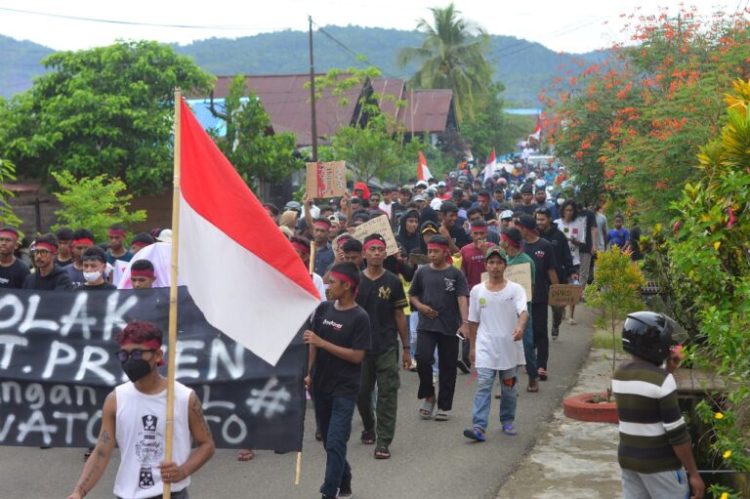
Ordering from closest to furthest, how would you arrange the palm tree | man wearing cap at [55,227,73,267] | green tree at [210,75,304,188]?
1. man wearing cap at [55,227,73,267]
2. green tree at [210,75,304,188]
3. the palm tree

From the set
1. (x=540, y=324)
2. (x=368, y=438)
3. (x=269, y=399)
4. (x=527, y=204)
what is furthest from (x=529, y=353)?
(x=527, y=204)

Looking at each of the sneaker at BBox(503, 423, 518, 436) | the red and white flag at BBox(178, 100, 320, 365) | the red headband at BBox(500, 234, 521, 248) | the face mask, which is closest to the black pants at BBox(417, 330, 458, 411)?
the sneaker at BBox(503, 423, 518, 436)

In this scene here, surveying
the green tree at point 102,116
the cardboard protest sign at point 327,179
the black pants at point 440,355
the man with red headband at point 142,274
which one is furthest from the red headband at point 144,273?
the green tree at point 102,116

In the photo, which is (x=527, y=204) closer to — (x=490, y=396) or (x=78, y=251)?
(x=78, y=251)

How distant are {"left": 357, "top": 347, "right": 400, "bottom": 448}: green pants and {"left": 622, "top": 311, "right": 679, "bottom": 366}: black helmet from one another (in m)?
3.93

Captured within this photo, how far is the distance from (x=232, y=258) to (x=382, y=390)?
3626 mm

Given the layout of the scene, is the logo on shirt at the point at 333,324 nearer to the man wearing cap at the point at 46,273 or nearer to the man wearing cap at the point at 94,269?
the man wearing cap at the point at 94,269

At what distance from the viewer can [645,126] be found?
18.9 m

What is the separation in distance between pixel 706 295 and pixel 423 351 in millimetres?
3694

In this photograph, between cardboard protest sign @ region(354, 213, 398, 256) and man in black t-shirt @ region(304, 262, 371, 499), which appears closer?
man in black t-shirt @ region(304, 262, 371, 499)

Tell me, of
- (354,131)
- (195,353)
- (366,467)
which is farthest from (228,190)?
(354,131)

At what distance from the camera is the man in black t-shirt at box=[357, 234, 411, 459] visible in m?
9.80

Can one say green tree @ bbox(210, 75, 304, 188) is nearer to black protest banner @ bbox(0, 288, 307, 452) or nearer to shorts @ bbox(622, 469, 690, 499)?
black protest banner @ bbox(0, 288, 307, 452)

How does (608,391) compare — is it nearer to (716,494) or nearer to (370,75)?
(716,494)
